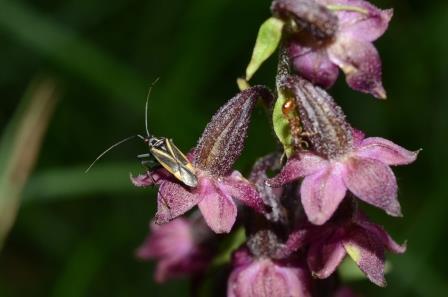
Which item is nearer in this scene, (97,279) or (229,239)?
(229,239)

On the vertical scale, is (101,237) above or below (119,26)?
below

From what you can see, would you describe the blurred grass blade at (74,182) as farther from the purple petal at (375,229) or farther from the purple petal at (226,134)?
the purple petal at (375,229)

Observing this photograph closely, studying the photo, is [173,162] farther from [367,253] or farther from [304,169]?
[367,253]

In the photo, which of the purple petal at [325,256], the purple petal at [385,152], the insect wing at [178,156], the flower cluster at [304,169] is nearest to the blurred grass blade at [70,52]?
the flower cluster at [304,169]

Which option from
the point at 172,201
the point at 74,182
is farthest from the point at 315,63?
the point at 74,182

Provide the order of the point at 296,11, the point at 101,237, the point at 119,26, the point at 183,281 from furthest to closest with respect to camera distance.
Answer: the point at 119,26 → the point at 183,281 → the point at 101,237 → the point at 296,11

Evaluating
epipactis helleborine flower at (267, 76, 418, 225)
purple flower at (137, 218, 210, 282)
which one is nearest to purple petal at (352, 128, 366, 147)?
epipactis helleborine flower at (267, 76, 418, 225)

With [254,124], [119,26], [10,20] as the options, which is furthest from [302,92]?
[119,26]

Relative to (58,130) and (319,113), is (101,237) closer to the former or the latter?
(58,130)
